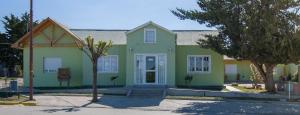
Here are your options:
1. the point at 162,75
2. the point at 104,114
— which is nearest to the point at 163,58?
the point at 162,75

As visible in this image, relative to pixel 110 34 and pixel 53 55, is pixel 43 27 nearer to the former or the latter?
pixel 53 55

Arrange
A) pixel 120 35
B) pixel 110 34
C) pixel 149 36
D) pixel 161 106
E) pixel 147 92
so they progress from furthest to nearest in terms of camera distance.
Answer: pixel 110 34 < pixel 120 35 < pixel 149 36 < pixel 147 92 < pixel 161 106

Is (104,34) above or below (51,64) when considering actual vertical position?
above

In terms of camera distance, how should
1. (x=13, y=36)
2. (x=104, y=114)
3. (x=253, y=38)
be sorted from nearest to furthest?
(x=104, y=114)
(x=253, y=38)
(x=13, y=36)

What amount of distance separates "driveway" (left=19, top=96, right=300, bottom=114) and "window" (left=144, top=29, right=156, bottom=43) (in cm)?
764

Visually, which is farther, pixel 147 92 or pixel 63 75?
pixel 63 75

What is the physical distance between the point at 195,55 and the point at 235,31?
5.82 m

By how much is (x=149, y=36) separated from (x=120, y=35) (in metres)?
4.83

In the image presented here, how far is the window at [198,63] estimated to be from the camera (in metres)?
36.2

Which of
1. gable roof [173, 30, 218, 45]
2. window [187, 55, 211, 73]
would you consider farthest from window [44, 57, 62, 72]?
window [187, 55, 211, 73]

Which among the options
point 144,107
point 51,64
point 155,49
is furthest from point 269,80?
point 51,64

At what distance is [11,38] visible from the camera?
66125mm

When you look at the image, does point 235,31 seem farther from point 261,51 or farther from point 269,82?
point 269,82

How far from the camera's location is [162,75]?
34.8 meters
